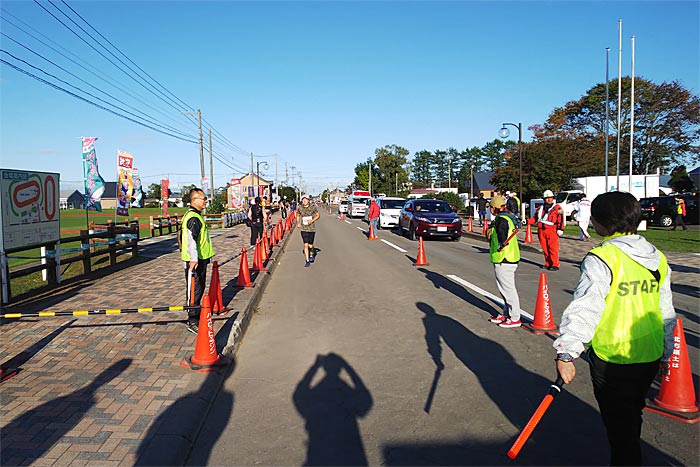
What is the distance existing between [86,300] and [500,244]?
7.15m

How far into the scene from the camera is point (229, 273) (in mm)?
12453

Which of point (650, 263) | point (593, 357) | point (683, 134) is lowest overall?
point (593, 357)

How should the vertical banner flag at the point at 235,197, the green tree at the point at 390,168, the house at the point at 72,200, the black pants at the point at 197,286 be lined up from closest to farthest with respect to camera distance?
the black pants at the point at 197,286, the vertical banner flag at the point at 235,197, the green tree at the point at 390,168, the house at the point at 72,200

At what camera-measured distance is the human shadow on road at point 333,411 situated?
3.73 metres

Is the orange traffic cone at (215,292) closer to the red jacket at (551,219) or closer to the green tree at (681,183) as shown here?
the red jacket at (551,219)

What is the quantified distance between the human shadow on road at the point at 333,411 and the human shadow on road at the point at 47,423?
1.63 meters

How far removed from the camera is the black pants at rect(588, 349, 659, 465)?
9.28 feet

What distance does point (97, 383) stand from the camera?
198 inches

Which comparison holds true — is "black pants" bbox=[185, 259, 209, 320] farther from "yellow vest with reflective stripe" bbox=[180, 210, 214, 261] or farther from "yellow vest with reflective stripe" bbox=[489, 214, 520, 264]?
"yellow vest with reflective stripe" bbox=[489, 214, 520, 264]

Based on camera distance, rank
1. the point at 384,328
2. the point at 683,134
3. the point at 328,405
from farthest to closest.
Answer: the point at 683,134, the point at 384,328, the point at 328,405

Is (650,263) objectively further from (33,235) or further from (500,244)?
(33,235)

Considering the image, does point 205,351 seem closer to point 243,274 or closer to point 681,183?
point 243,274

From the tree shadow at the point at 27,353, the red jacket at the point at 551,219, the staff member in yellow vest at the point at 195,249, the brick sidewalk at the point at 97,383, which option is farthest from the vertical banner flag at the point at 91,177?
the red jacket at the point at 551,219

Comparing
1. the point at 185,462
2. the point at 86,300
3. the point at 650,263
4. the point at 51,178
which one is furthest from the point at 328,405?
the point at 51,178
